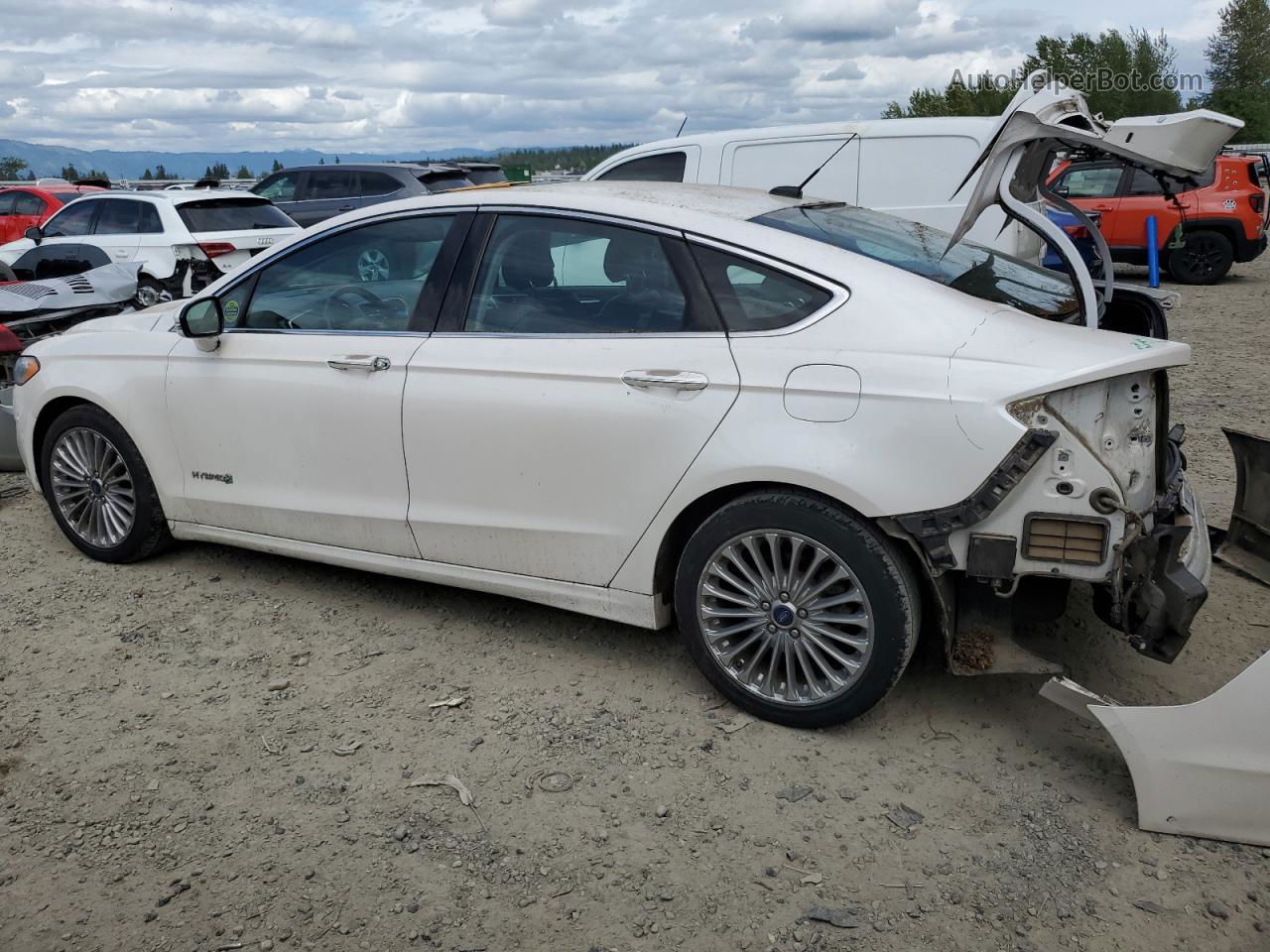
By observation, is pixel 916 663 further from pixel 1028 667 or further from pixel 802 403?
pixel 802 403

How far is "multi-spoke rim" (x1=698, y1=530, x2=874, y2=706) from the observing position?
3.27 meters

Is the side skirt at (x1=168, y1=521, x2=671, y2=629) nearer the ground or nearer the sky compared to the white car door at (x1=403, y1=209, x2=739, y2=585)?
nearer the ground

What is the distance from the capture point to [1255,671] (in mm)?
2680

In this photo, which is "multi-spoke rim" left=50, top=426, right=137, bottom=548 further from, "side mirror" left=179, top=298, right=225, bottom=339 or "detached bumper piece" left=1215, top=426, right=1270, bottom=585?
"detached bumper piece" left=1215, top=426, right=1270, bottom=585

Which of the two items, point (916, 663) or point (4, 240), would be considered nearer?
point (916, 663)

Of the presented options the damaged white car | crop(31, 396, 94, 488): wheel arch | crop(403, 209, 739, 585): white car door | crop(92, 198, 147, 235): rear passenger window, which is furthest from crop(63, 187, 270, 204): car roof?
crop(403, 209, 739, 585): white car door

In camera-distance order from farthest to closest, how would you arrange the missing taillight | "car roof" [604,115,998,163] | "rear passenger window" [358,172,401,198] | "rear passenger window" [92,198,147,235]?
"rear passenger window" [358,172,401,198]
"rear passenger window" [92,198,147,235]
"car roof" [604,115,998,163]
the missing taillight

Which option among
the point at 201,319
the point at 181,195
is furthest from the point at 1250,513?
the point at 181,195

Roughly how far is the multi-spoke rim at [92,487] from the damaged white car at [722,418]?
15.1 inches

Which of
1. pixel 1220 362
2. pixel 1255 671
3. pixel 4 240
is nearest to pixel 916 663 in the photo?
pixel 1255 671

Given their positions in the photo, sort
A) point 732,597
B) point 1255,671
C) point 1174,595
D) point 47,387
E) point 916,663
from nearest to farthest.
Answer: point 1255,671 < point 1174,595 < point 732,597 < point 916,663 < point 47,387

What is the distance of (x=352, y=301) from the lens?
4164 millimetres

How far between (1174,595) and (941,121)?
6.44m

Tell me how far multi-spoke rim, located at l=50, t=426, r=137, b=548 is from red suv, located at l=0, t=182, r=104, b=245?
12.9 metres
